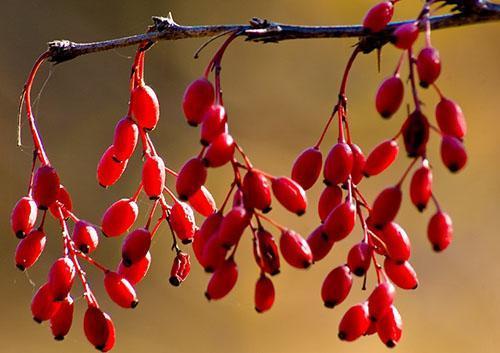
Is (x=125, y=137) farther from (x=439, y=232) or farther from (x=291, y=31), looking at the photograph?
(x=439, y=232)

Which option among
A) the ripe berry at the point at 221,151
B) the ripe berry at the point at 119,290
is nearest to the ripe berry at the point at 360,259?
the ripe berry at the point at 221,151

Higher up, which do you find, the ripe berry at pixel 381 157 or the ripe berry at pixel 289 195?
the ripe berry at pixel 381 157

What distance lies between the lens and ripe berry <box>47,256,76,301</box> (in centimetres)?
135

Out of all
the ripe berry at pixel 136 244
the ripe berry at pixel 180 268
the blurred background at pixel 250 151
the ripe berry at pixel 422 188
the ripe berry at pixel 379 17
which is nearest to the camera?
the ripe berry at pixel 422 188

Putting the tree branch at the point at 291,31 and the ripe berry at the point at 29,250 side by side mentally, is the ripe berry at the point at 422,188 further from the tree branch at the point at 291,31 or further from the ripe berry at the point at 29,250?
the ripe berry at the point at 29,250

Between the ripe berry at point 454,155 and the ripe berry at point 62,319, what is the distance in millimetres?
581

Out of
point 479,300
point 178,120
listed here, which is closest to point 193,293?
point 178,120

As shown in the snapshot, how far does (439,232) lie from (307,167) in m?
0.22

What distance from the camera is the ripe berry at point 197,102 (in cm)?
125

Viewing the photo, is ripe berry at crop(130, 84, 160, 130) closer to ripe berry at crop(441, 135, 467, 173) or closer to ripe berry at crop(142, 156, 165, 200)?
ripe berry at crop(142, 156, 165, 200)

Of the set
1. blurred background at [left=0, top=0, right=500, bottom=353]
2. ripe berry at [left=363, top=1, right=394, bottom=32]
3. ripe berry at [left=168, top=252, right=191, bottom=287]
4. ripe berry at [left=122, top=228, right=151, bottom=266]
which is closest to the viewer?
ripe berry at [left=363, top=1, right=394, bottom=32]

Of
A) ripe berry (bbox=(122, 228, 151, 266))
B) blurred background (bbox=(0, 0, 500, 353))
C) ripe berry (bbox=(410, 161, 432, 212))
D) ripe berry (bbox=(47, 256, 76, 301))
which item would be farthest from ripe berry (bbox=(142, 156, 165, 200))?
blurred background (bbox=(0, 0, 500, 353))

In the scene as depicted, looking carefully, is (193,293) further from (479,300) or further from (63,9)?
(63,9)

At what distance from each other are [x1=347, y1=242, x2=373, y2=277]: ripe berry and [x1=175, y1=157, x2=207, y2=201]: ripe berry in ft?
0.73
